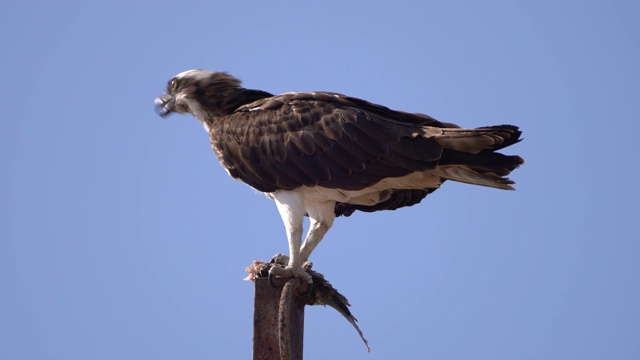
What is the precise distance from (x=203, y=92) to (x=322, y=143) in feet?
6.62

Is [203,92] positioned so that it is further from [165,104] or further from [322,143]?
[322,143]

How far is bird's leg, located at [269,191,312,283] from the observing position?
8.65 meters

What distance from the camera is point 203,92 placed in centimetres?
1095

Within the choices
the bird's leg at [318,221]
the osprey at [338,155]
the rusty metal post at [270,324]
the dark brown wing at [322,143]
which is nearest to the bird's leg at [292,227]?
the osprey at [338,155]

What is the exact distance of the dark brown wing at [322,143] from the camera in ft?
30.5

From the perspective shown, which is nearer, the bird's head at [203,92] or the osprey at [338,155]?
the osprey at [338,155]

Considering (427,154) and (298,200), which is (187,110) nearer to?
(298,200)

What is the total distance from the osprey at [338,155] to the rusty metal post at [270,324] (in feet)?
3.40

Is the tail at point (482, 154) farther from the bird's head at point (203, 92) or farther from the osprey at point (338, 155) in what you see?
the bird's head at point (203, 92)

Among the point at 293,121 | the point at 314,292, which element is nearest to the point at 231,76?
the point at 293,121

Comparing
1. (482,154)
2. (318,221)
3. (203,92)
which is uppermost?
(203,92)

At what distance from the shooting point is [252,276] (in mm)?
8867

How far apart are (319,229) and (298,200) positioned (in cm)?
47

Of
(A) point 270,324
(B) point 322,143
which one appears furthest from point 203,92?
(A) point 270,324
